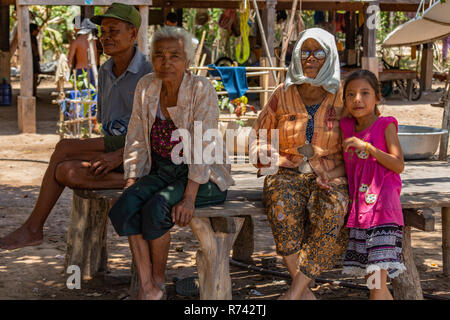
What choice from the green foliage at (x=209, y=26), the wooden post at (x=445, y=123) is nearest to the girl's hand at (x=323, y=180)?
the wooden post at (x=445, y=123)

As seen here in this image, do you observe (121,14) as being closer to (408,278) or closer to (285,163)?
(285,163)

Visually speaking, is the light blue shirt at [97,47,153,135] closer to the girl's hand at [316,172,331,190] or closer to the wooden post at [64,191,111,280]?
the wooden post at [64,191,111,280]

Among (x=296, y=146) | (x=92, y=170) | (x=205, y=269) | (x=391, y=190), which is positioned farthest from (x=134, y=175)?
(x=391, y=190)

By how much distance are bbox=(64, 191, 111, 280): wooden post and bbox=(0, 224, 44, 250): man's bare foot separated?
38cm

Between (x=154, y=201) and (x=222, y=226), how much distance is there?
385mm

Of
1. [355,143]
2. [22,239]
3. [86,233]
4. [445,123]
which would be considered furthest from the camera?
[445,123]

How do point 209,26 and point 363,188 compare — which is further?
point 209,26

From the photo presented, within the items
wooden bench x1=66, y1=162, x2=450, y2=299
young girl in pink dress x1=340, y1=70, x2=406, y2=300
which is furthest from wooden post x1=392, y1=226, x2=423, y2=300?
young girl in pink dress x1=340, y1=70, x2=406, y2=300

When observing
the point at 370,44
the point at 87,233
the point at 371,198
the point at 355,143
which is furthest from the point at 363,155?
the point at 370,44

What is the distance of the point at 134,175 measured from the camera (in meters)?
3.49

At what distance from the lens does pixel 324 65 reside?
11.3 feet

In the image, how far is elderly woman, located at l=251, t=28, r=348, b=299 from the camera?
130 inches

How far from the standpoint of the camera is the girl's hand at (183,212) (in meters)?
3.16

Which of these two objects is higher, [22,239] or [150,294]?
[22,239]
